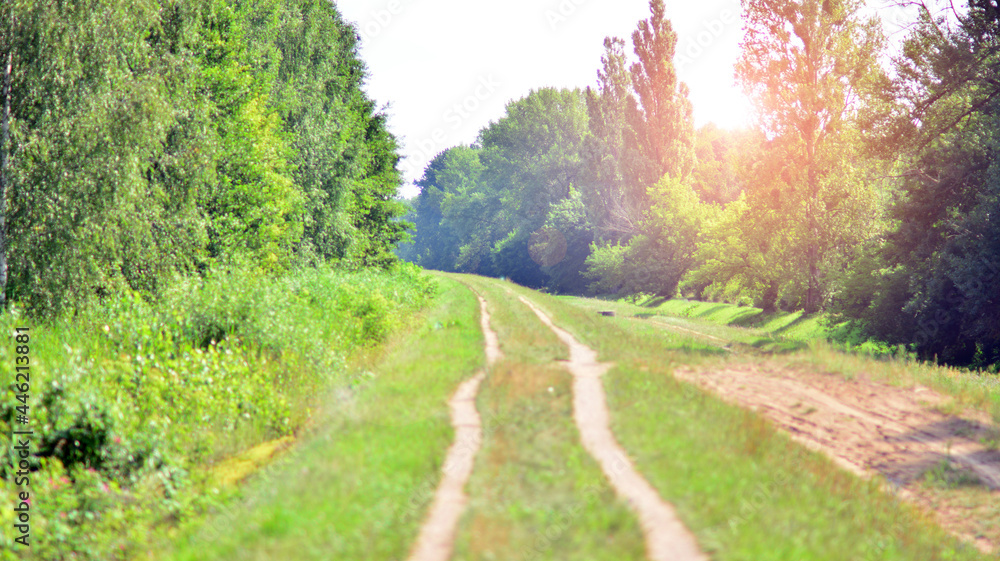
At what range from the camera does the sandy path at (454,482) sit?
574cm

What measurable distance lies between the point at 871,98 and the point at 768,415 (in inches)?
817

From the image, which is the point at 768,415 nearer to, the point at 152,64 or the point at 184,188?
the point at 184,188

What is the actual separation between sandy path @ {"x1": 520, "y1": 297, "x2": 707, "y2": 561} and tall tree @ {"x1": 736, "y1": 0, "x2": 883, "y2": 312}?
23.9 metres

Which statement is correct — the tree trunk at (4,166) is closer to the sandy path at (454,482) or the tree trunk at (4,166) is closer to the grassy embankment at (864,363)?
the sandy path at (454,482)

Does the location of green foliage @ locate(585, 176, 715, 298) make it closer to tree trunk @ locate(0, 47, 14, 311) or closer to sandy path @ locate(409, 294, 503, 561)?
sandy path @ locate(409, 294, 503, 561)

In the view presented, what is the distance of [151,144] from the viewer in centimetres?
1695

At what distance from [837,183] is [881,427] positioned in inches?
877

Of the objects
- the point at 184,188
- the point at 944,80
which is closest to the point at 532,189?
the point at 944,80

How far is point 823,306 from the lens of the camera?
3156 centimetres

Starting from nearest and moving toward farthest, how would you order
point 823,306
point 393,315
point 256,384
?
1. point 256,384
2. point 393,315
3. point 823,306

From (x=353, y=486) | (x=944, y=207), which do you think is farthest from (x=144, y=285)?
(x=944, y=207)

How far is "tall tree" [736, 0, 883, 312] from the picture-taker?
2986cm

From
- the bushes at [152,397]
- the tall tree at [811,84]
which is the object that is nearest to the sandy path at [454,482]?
the bushes at [152,397]

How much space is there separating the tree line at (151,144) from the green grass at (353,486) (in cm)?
854
